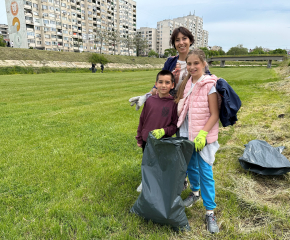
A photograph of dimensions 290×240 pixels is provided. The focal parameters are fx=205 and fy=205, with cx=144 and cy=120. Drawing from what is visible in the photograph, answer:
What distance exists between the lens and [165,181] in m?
2.11

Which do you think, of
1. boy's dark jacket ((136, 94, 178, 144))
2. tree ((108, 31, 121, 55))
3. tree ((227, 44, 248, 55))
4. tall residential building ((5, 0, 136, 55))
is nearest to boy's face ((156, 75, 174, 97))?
boy's dark jacket ((136, 94, 178, 144))

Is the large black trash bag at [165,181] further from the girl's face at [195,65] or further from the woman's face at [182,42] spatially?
the woman's face at [182,42]

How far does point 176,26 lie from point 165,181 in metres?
154

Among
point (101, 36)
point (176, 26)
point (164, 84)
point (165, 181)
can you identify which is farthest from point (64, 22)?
point (176, 26)

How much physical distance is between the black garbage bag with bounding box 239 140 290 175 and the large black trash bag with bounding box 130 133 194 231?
1.89m

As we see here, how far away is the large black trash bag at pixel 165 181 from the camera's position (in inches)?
81.5

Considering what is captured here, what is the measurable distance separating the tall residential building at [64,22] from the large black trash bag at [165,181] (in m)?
73.0

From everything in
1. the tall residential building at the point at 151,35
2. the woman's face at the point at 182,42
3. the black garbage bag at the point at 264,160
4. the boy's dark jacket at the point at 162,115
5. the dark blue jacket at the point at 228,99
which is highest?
the tall residential building at the point at 151,35

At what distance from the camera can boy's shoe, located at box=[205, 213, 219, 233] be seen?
7.39 ft

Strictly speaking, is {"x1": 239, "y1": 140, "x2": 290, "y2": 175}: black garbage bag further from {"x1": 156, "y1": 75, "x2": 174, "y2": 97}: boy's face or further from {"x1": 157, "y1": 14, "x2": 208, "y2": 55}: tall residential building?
{"x1": 157, "y1": 14, "x2": 208, "y2": 55}: tall residential building

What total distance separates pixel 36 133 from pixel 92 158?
7.66ft

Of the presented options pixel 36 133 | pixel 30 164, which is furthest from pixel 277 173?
pixel 36 133

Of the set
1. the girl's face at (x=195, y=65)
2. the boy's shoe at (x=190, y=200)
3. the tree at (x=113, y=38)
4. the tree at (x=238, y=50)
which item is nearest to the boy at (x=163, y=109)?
the girl's face at (x=195, y=65)

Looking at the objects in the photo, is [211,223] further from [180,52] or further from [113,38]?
[113,38]
